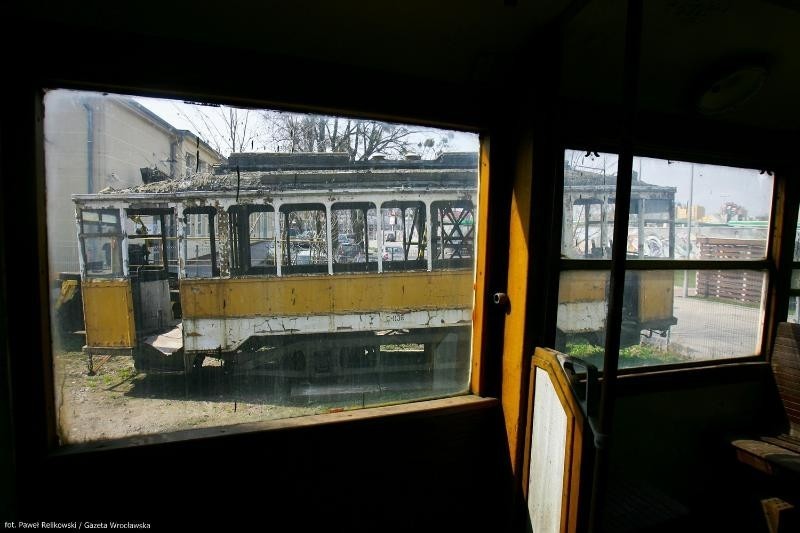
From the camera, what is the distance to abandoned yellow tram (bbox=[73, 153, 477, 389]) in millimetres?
2018

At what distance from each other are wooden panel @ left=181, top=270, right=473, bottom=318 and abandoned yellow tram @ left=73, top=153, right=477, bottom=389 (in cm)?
2

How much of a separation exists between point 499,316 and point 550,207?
612mm

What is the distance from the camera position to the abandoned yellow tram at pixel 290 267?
2018 millimetres

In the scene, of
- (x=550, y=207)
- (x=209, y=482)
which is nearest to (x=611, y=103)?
(x=550, y=207)

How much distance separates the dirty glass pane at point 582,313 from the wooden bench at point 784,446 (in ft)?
3.34

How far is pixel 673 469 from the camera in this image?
223cm

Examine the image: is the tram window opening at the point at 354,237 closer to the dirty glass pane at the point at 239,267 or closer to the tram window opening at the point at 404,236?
the dirty glass pane at the point at 239,267

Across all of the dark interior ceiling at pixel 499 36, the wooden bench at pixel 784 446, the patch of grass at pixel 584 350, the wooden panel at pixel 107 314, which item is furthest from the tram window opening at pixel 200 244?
the wooden bench at pixel 784 446

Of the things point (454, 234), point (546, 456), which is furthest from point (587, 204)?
point (546, 456)

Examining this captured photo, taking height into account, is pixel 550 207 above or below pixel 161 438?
above

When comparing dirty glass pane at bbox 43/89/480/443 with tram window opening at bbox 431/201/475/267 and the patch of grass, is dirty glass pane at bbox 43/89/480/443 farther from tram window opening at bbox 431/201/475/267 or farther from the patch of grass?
the patch of grass

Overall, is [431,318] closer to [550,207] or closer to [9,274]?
[550,207]

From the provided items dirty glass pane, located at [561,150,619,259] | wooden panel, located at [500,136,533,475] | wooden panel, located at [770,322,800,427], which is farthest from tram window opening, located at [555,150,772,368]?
wooden panel, located at [500,136,533,475]

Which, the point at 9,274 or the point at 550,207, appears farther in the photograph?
the point at 550,207
